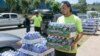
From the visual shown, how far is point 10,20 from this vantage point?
95.7ft

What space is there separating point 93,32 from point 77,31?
705 inches

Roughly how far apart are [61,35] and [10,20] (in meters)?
24.4

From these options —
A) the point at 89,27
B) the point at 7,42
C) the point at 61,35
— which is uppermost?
the point at 61,35

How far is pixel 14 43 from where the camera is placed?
29.4ft

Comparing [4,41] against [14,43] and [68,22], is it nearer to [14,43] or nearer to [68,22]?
[14,43]

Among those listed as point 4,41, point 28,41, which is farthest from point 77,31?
point 4,41

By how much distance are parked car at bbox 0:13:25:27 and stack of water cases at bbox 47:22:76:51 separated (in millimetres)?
23181

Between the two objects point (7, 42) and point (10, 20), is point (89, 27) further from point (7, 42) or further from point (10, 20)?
point (7, 42)

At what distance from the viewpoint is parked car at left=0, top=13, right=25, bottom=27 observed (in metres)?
28.4

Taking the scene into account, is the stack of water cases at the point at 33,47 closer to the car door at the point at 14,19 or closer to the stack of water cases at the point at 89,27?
the stack of water cases at the point at 89,27

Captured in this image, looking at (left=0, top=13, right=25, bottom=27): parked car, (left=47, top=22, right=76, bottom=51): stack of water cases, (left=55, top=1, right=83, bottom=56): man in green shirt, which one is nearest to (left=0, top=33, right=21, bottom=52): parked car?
(left=55, top=1, right=83, bottom=56): man in green shirt

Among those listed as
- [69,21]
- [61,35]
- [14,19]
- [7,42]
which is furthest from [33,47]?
[14,19]

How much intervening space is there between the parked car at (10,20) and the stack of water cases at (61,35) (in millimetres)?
23181

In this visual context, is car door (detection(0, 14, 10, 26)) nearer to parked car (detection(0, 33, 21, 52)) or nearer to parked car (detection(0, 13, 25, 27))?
parked car (detection(0, 13, 25, 27))
